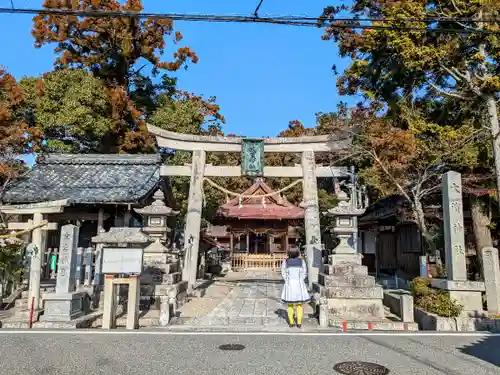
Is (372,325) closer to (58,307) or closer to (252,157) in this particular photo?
(58,307)

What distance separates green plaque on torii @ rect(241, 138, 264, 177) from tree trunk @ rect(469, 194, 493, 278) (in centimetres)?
820

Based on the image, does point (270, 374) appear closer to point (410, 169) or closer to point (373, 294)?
point (373, 294)

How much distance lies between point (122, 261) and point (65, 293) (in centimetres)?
166

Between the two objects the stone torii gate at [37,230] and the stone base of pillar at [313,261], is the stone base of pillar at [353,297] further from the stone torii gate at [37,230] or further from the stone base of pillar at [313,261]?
the stone torii gate at [37,230]

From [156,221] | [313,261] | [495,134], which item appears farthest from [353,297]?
[156,221]

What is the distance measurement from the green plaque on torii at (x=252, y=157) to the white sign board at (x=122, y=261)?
8.60 metres

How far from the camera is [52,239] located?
18.3 m

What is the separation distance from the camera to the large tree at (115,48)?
26.6 m

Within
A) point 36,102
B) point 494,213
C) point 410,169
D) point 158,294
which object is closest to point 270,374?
point 158,294

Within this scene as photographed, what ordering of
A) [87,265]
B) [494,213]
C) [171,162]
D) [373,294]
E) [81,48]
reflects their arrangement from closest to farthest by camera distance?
[373,294] < [87,265] < [494,213] < [171,162] < [81,48]

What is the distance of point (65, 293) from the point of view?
9.34 m

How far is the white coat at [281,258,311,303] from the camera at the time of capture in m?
8.78

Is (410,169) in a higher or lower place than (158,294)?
higher

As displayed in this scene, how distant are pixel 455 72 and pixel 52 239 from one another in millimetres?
17261
